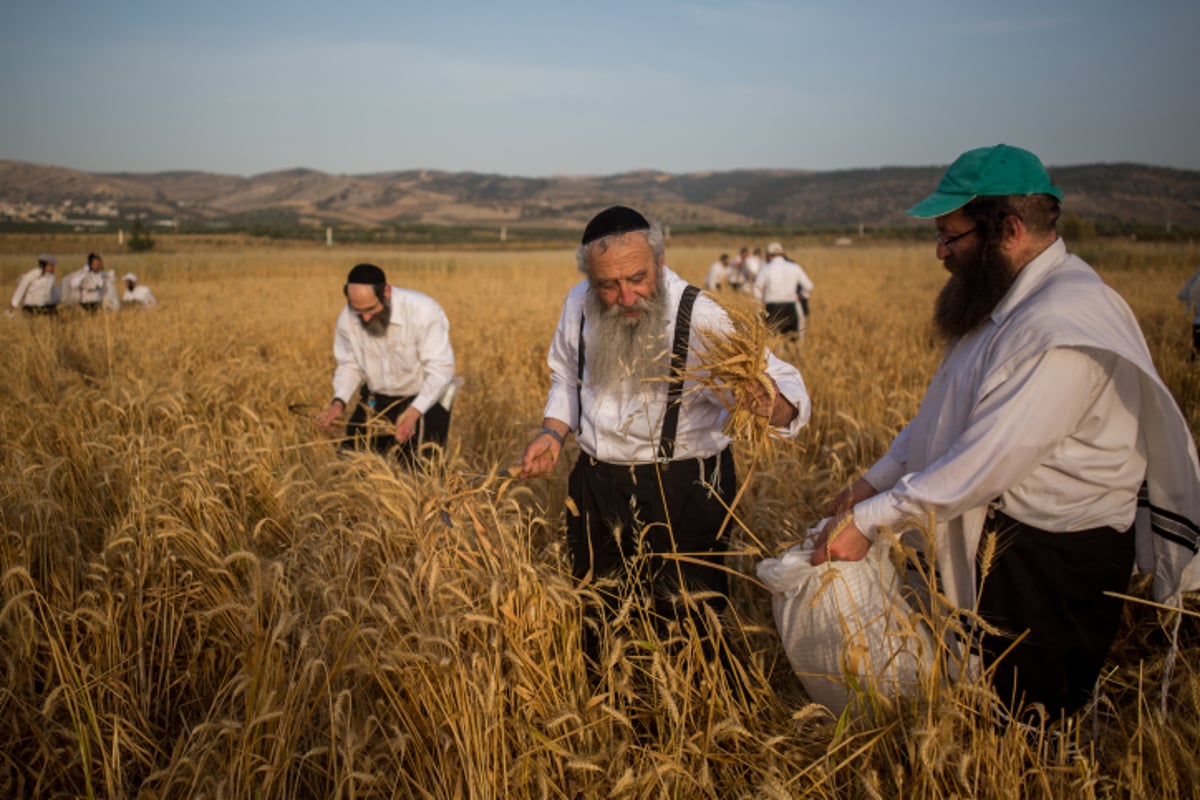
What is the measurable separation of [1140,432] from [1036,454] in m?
0.38

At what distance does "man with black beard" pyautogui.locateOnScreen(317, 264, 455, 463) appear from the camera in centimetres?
423

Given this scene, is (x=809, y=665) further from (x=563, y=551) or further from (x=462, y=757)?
(x=563, y=551)

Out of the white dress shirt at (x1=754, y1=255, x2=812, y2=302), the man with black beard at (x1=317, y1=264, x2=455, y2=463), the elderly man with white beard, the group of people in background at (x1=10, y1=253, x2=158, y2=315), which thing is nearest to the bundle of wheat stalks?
the elderly man with white beard

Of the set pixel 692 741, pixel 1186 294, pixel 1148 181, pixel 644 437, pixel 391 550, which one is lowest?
pixel 692 741

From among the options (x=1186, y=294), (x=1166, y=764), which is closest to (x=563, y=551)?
(x=1166, y=764)

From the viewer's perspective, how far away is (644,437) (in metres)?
2.42

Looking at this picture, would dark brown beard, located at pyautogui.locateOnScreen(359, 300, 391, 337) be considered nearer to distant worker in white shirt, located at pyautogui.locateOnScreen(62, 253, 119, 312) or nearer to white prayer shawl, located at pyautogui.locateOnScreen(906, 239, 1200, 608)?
white prayer shawl, located at pyautogui.locateOnScreen(906, 239, 1200, 608)

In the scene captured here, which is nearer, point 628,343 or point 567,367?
point 628,343

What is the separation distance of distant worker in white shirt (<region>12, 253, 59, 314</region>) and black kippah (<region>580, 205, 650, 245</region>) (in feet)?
39.4

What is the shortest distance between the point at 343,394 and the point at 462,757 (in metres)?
3.04

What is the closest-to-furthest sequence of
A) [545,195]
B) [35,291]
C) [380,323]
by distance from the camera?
[380,323] → [35,291] → [545,195]

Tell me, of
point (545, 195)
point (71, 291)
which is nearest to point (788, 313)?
point (71, 291)

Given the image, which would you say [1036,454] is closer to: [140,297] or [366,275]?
[366,275]

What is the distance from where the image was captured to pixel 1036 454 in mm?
1634
